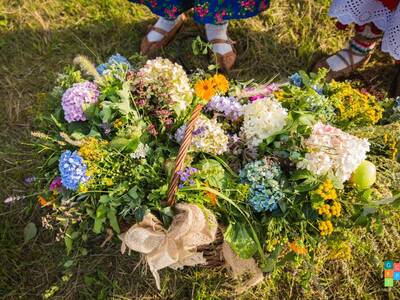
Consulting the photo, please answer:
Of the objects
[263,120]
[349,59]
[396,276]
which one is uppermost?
[263,120]

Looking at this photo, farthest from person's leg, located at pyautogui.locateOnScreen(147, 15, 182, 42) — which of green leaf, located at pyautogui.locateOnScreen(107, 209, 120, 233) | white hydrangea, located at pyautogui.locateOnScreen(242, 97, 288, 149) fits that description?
green leaf, located at pyautogui.locateOnScreen(107, 209, 120, 233)

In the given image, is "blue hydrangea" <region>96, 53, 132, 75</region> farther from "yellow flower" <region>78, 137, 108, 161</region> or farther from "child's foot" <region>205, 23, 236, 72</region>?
"child's foot" <region>205, 23, 236, 72</region>

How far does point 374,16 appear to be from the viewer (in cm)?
148

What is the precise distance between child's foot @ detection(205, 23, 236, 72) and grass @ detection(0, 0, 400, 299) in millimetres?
76

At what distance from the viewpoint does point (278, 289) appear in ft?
5.29

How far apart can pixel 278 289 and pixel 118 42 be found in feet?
4.39

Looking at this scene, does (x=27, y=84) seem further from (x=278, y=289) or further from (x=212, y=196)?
(x=278, y=289)

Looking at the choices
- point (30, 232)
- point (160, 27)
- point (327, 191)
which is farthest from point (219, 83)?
point (30, 232)

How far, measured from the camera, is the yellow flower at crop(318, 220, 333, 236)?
1007mm

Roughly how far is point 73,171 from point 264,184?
1.59 ft

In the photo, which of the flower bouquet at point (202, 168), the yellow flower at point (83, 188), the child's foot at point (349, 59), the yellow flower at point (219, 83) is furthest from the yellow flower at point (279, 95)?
the child's foot at point (349, 59)

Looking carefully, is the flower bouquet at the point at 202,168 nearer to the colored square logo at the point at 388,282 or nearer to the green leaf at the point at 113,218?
the green leaf at the point at 113,218

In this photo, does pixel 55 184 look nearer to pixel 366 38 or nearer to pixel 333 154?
pixel 333 154

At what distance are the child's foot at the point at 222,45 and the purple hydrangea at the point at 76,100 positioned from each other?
856 mm
